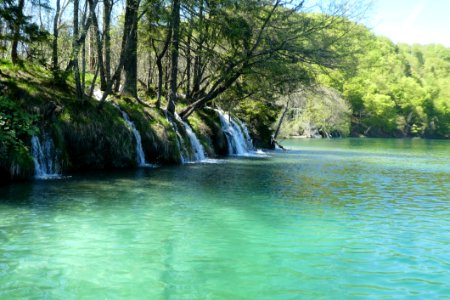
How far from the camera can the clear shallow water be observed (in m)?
6.07

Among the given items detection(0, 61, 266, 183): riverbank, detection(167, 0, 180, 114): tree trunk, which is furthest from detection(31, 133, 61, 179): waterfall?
detection(167, 0, 180, 114): tree trunk

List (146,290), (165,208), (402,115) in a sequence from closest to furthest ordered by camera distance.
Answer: (146,290) → (165,208) → (402,115)

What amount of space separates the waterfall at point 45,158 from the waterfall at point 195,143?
32.6ft

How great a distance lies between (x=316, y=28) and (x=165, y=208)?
47.5 feet

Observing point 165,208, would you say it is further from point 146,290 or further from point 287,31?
point 287,31

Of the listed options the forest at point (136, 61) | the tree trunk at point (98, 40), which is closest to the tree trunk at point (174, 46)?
the forest at point (136, 61)

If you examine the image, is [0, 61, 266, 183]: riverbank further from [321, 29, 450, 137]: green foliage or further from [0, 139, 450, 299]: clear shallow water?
[321, 29, 450, 137]: green foliage

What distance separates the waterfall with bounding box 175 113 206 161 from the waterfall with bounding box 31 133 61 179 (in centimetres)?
995

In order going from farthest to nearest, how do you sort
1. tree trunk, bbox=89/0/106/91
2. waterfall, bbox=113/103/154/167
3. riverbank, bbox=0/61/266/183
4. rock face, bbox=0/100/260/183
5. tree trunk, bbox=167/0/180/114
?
tree trunk, bbox=167/0/180/114
waterfall, bbox=113/103/154/167
tree trunk, bbox=89/0/106/91
rock face, bbox=0/100/260/183
riverbank, bbox=0/61/266/183

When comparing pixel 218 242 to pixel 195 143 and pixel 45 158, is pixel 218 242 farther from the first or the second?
pixel 195 143

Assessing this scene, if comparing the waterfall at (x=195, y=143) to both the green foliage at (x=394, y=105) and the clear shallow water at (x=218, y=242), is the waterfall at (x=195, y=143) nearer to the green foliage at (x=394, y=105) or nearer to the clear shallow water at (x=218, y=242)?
the clear shallow water at (x=218, y=242)

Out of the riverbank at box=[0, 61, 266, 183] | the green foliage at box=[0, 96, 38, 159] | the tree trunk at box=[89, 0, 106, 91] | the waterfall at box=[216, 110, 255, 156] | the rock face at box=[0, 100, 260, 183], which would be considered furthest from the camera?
the waterfall at box=[216, 110, 255, 156]

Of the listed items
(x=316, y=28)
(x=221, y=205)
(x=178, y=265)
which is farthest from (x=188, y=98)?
(x=178, y=265)

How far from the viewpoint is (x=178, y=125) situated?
24.8m
